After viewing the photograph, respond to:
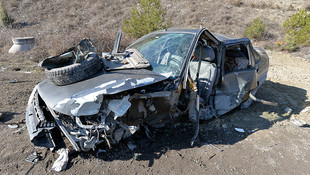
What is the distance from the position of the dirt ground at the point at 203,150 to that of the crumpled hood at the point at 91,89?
86 cm

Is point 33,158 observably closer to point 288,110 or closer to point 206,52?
point 206,52

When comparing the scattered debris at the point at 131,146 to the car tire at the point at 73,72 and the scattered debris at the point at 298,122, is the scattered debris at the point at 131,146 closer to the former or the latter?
the car tire at the point at 73,72

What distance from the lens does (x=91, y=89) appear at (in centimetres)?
214

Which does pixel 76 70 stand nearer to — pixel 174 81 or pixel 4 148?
pixel 174 81

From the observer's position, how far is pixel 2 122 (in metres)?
3.26

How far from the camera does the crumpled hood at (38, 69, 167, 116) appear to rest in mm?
2018

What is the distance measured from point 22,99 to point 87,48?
8.57 feet

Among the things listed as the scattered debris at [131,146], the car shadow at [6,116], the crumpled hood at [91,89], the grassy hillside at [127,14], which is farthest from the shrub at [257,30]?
the car shadow at [6,116]

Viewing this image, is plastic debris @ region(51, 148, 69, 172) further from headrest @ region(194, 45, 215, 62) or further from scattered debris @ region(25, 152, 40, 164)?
headrest @ region(194, 45, 215, 62)

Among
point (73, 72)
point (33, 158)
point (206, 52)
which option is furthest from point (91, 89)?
point (206, 52)

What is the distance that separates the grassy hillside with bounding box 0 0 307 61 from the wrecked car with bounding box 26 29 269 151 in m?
8.90

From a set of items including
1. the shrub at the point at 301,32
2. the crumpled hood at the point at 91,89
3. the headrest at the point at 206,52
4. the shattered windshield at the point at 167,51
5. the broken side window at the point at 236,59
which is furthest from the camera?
the shrub at the point at 301,32

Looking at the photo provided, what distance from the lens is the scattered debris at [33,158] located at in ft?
7.94

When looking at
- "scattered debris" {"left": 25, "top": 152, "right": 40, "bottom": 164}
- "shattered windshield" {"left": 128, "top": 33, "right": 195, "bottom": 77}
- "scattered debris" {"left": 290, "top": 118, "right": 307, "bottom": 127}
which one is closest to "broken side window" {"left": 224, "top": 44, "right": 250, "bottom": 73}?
"shattered windshield" {"left": 128, "top": 33, "right": 195, "bottom": 77}
